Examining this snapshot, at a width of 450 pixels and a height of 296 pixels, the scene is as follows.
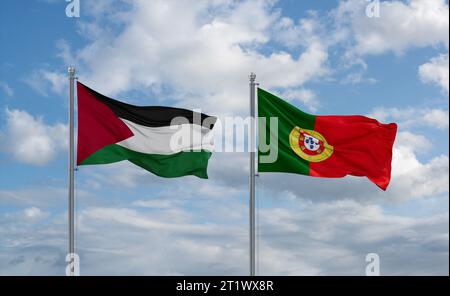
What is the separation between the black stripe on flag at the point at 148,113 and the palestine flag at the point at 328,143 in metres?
2.35

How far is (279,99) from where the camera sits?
22.2 metres

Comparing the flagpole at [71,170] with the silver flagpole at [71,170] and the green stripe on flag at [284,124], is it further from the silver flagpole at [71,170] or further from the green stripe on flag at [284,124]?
the green stripe on flag at [284,124]

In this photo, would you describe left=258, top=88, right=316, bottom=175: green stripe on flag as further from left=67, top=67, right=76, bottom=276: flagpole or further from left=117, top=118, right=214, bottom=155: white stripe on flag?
left=67, top=67, right=76, bottom=276: flagpole

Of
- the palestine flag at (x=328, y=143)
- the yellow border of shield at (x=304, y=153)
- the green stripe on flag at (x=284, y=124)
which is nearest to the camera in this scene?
the green stripe on flag at (x=284, y=124)

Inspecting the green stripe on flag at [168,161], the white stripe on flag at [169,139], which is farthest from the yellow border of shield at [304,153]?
the green stripe on flag at [168,161]

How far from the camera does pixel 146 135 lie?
2222cm

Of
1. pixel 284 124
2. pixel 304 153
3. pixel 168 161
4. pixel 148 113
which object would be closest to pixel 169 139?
pixel 168 161

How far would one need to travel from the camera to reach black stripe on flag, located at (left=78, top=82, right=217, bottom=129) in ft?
72.7

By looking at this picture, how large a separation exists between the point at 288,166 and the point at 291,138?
99 cm

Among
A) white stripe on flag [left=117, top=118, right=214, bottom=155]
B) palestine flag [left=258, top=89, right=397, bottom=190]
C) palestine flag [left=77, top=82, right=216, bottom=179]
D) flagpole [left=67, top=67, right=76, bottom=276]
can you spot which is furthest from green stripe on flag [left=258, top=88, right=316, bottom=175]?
flagpole [left=67, top=67, right=76, bottom=276]

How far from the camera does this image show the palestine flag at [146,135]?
21844mm

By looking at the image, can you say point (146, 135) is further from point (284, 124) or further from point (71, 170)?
point (284, 124)
